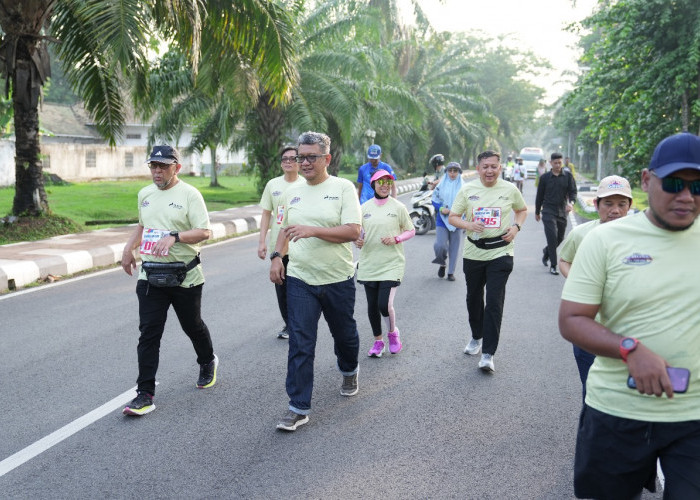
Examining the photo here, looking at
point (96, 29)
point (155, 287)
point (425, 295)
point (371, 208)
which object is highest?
point (96, 29)

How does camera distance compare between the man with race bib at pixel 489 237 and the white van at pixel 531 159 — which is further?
the white van at pixel 531 159

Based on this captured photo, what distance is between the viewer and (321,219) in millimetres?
4836

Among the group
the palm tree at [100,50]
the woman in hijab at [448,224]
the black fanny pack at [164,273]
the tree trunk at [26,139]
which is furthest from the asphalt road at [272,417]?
the tree trunk at [26,139]

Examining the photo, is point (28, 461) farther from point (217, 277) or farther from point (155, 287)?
point (217, 277)

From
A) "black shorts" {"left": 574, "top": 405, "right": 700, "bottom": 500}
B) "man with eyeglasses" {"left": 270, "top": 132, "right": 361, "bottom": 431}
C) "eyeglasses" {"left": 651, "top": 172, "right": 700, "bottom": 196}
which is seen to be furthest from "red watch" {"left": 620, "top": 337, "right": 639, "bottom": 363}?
"man with eyeglasses" {"left": 270, "top": 132, "right": 361, "bottom": 431}

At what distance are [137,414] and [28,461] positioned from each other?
85 cm

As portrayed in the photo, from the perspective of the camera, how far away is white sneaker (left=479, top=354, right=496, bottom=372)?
6.08 metres

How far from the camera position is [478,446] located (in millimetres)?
4523

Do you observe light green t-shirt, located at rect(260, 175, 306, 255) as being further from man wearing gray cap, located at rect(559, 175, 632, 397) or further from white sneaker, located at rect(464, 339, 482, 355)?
man wearing gray cap, located at rect(559, 175, 632, 397)

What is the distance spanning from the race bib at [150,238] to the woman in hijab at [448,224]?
227 inches

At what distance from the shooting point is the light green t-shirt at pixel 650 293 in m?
2.47

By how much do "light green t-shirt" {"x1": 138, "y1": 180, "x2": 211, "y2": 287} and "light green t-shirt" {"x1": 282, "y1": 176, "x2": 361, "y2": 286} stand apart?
0.69 metres

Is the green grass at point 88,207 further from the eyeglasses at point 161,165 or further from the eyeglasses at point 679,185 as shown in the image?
the eyeglasses at point 679,185

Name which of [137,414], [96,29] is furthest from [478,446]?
[96,29]
